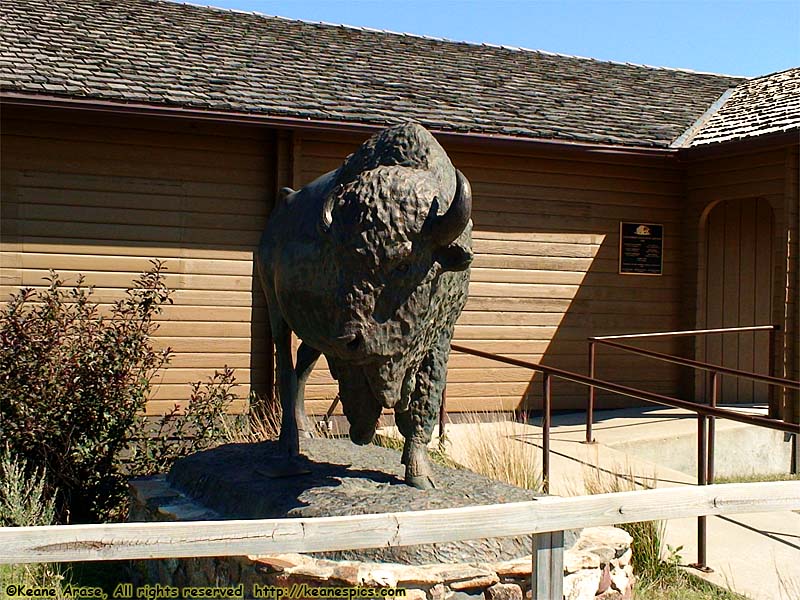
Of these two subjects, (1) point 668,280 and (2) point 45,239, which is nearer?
(2) point 45,239

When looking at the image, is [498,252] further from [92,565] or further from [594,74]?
[92,565]

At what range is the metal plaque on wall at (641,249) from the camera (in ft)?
38.9

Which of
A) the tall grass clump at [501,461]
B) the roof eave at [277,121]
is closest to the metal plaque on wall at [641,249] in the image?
the roof eave at [277,121]

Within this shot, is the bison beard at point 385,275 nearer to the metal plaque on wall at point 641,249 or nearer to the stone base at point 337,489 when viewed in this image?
the stone base at point 337,489

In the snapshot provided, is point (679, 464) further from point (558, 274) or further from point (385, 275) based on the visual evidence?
point (385, 275)

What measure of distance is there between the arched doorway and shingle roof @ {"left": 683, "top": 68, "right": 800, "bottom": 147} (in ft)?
4.08

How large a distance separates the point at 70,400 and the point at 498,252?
5.64m

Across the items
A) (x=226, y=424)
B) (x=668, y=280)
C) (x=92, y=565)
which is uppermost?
(x=668, y=280)

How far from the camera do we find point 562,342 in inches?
454

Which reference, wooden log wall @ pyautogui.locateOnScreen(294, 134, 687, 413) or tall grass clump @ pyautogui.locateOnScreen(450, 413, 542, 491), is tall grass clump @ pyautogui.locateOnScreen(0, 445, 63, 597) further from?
wooden log wall @ pyautogui.locateOnScreen(294, 134, 687, 413)

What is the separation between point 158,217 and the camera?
9.68 metres

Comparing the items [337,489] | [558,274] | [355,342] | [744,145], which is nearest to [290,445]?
[337,489]

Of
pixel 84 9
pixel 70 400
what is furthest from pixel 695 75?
pixel 70 400

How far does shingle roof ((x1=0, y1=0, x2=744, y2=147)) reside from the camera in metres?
9.66
